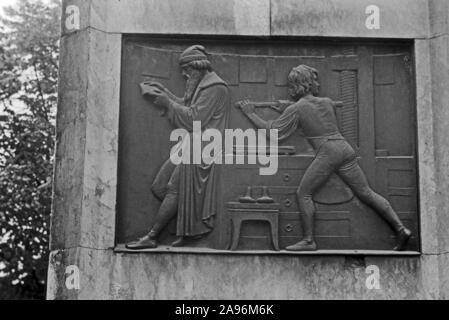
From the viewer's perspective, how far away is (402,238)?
9.84 meters

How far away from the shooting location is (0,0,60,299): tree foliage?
1858cm

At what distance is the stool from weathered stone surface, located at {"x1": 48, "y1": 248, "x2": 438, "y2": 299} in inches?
10.5

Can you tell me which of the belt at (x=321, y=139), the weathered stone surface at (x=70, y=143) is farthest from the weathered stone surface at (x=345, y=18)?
the weathered stone surface at (x=70, y=143)

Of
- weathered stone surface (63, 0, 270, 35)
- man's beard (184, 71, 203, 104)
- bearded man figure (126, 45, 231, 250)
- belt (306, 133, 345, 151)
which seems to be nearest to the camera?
bearded man figure (126, 45, 231, 250)

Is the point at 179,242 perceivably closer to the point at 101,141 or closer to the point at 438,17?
the point at 101,141

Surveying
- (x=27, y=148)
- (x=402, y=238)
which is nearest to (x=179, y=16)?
(x=402, y=238)

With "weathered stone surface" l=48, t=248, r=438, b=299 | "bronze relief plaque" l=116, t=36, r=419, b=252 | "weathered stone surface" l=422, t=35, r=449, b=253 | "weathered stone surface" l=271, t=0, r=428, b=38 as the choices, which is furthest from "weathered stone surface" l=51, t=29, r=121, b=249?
"weathered stone surface" l=422, t=35, r=449, b=253

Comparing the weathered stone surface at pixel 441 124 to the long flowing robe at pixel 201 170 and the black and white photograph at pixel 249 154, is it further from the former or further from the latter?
the long flowing robe at pixel 201 170

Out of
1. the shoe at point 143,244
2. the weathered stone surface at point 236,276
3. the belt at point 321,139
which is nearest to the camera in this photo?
the weathered stone surface at point 236,276

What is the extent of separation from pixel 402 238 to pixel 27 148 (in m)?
11.7

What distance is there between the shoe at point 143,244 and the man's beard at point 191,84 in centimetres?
181

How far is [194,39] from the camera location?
10422 mm

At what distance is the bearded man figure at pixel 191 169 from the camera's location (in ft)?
32.4

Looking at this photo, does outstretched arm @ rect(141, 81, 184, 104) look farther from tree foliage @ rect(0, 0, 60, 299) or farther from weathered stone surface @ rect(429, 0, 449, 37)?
tree foliage @ rect(0, 0, 60, 299)
